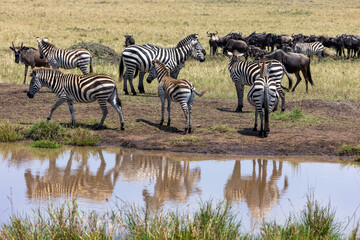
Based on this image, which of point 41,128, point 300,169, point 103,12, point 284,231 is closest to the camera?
point 284,231

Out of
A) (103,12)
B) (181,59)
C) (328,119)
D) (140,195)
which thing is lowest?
(140,195)

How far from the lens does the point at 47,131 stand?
35.1 feet

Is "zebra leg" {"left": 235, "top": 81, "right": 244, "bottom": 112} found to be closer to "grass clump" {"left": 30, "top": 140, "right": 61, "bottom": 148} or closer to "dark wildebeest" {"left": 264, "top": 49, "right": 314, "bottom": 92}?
"dark wildebeest" {"left": 264, "top": 49, "right": 314, "bottom": 92}

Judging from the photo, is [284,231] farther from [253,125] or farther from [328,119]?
[328,119]

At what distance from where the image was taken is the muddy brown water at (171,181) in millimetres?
6809

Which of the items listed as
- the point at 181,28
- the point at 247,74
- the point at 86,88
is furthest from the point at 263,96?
the point at 181,28

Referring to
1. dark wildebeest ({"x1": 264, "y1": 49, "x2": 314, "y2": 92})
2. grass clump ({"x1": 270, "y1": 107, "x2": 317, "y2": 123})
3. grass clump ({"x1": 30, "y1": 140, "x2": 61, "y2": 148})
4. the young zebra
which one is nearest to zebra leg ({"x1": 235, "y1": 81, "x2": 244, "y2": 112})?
grass clump ({"x1": 270, "y1": 107, "x2": 317, "y2": 123})

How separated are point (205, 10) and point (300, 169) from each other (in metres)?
58.4

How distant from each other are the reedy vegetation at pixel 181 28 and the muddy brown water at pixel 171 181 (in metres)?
6.51

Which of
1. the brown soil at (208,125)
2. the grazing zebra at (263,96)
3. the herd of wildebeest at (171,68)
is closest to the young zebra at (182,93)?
the herd of wildebeest at (171,68)

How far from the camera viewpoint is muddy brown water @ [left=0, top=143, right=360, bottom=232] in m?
6.81

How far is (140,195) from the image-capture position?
7.22m

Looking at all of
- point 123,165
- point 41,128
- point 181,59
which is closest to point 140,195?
point 123,165

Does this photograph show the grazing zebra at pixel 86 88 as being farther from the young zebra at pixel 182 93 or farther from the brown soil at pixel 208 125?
the young zebra at pixel 182 93
